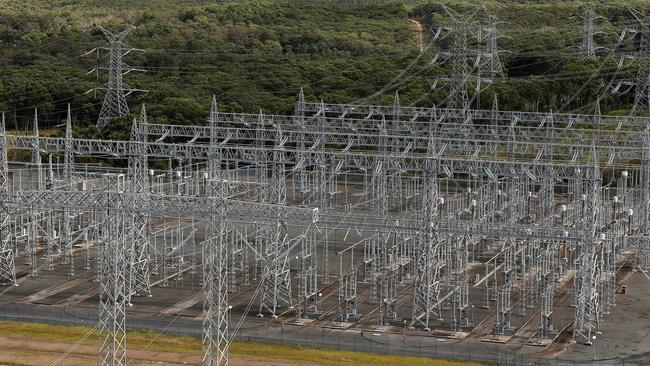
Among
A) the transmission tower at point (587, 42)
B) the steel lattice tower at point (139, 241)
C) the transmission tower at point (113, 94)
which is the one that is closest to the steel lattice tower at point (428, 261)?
the steel lattice tower at point (139, 241)

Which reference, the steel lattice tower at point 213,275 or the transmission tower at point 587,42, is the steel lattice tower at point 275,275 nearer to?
the steel lattice tower at point 213,275

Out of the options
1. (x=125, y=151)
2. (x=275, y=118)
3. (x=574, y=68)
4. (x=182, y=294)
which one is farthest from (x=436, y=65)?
(x=182, y=294)

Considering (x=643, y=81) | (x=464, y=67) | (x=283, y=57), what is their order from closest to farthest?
(x=464, y=67)
(x=643, y=81)
(x=283, y=57)

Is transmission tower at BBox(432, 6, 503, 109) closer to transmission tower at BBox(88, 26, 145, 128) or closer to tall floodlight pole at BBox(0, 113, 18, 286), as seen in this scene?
transmission tower at BBox(88, 26, 145, 128)

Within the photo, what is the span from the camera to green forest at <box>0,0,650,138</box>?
281 feet

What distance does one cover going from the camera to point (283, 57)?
4092 inches

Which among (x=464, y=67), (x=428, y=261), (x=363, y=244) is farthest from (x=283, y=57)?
(x=428, y=261)

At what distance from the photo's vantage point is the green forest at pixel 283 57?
85.8m

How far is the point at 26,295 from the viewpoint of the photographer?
43.8m

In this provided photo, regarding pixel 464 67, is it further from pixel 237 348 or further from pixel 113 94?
pixel 237 348


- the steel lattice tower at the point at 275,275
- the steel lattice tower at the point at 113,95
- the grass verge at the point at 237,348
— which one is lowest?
the grass verge at the point at 237,348

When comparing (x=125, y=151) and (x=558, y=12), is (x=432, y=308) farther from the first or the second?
(x=558, y=12)

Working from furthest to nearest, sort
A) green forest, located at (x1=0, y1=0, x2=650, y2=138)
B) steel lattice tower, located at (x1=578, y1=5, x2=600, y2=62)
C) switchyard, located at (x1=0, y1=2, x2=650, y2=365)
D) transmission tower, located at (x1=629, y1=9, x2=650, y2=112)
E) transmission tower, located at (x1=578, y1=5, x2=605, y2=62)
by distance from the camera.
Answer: steel lattice tower, located at (x1=578, y1=5, x2=600, y2=62)
transmission tower, located at (x1=578, y1=5, x2=605, y2=62)
green forest, located at (x1=0, y1=0, x2=650, y2=138)
transmission tower, located at (x1=629, y1=9, x2=650, y2=112)
switchyard, located at (x1=0, y1=2, x2=650, y2=365)

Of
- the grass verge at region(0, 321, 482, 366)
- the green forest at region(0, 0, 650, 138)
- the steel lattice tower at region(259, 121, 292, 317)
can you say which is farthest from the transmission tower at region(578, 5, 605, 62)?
the grass verge at region(0, 321, 482, 366)
